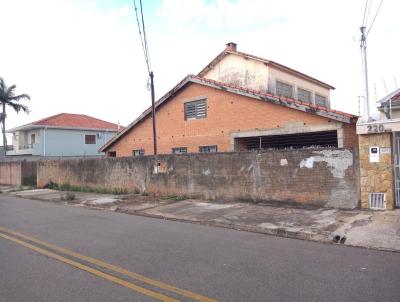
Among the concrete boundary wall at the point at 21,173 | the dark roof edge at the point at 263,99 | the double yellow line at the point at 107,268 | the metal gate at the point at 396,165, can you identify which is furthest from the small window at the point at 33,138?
Result: the metal gate at the point at 396,165

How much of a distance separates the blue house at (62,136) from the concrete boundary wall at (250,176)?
68.8ft

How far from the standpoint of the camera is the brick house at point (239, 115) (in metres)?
15.6

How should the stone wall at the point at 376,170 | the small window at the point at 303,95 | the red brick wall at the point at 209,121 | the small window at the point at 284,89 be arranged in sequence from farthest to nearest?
the small window at the point at 303,95 < the small window at the point at 284,89 < the red brick wall at the point at 209,121 < the stone wall at the point at 376,170

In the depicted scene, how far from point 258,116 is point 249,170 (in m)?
4.33

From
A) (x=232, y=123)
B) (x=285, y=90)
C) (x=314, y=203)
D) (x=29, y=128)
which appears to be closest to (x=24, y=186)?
(x=29, y=128)

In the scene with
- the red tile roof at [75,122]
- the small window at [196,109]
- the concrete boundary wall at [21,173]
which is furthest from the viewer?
the red tile roof at [75,122]

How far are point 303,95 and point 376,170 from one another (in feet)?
48.3

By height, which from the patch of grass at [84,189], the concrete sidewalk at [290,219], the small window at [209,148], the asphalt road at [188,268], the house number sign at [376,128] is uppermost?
the house number sign at [376,128]

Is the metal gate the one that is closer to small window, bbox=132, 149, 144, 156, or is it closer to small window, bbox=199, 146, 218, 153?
small window, bbox=199, 146, 218, 153

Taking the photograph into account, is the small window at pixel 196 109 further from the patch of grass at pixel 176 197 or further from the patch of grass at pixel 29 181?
the patch of grass at pixel 29 181

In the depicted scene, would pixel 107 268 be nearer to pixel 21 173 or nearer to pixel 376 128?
pixel 376 128

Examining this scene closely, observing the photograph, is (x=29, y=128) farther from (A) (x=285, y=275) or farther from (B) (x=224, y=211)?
(A) (x=285, y=275)

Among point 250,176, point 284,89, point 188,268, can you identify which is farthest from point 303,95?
point 188,268

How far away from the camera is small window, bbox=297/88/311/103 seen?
2428 cm
